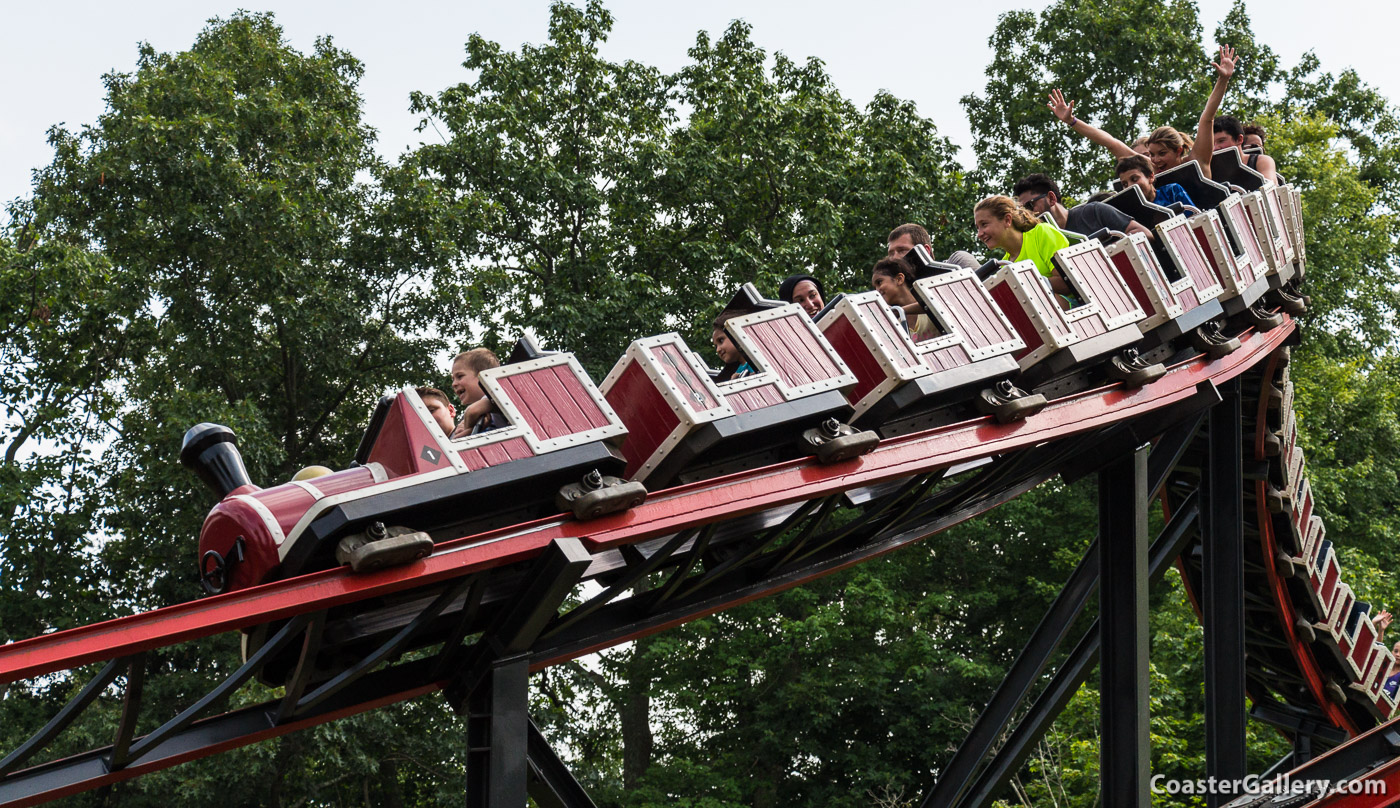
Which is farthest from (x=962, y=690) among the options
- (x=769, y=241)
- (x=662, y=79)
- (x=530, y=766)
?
(x=530, y=766)

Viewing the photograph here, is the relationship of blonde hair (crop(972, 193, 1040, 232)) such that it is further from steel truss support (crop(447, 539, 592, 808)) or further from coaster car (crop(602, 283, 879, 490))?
steel truss support (crop(447, 539, 592, 808))

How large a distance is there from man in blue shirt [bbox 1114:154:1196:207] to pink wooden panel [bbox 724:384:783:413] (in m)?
3.44

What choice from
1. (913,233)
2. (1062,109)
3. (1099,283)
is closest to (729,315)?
(913,233)

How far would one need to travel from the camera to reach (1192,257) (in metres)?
6.88

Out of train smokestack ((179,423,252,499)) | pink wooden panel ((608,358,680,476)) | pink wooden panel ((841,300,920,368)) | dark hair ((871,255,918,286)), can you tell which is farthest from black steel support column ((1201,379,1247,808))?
train smokestack ((179,423,252,499))

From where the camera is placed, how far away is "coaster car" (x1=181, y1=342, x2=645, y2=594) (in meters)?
3.96

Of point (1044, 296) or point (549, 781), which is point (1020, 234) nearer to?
point (1044, 296)

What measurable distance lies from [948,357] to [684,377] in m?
→ 1.19

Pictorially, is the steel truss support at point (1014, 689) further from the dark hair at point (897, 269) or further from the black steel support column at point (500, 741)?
the black steel support column at point (500, 741)

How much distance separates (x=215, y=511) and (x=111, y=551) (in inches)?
544

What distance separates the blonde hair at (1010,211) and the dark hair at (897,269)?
450 mm

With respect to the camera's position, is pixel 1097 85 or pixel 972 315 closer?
pixel 972 315

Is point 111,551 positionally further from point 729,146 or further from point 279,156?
point 729,146

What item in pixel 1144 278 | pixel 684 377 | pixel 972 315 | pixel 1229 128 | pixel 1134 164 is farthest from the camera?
pixel 1229 128
